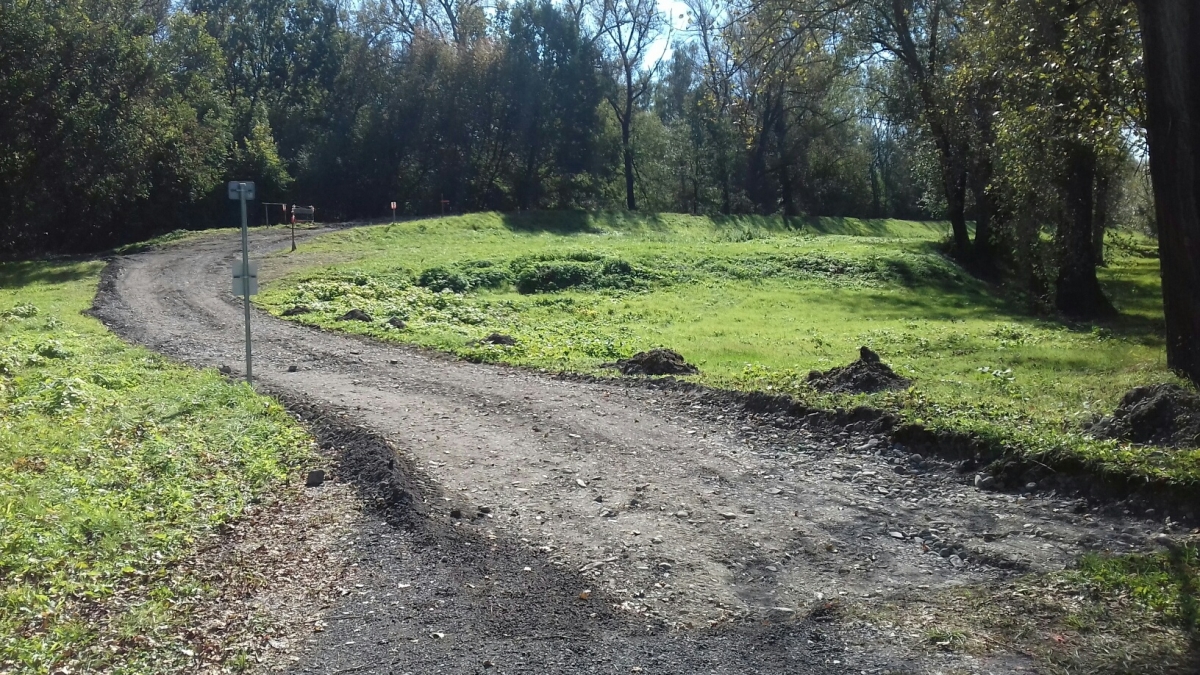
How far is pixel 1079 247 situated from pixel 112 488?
1933 centimetres

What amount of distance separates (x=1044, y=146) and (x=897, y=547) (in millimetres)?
13079

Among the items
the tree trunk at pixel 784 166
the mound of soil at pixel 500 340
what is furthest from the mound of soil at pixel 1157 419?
the tree trunk at pixel 784 166

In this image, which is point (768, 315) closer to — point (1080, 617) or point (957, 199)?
point (957, 199)

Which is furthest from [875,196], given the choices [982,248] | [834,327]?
[834,327]

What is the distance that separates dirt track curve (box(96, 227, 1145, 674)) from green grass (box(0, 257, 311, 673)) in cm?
101

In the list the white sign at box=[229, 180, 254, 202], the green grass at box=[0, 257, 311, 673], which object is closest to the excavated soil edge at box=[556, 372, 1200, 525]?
the green grass at box=[0, 257, 311, 673]

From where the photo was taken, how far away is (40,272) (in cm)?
2831

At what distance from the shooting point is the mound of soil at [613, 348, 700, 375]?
13086 mm

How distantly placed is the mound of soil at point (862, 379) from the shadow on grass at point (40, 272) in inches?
935

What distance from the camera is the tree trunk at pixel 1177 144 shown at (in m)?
8.65

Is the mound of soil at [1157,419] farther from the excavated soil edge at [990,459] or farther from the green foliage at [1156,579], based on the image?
the green foliage at [1156,579]

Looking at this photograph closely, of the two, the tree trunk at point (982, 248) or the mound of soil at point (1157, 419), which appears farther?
the tree trunk at point (982, 248)

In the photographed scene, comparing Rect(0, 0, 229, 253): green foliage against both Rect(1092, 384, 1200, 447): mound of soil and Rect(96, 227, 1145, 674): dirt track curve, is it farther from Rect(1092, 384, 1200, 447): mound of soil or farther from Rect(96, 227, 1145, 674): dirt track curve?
Rect(1092, 384, 1200, 447): mound of soil

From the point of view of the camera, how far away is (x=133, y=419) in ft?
34.1
